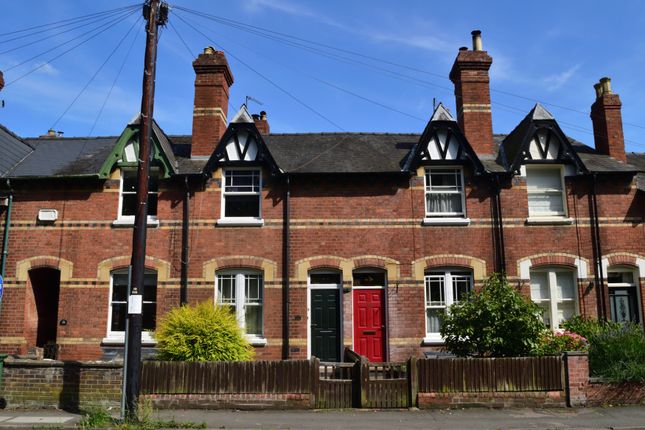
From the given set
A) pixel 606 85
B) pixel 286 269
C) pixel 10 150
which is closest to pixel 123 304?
pixel 286 269

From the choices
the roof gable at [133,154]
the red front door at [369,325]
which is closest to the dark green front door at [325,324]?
the red front door at [369,325]

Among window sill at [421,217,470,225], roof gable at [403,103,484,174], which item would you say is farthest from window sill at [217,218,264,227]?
window sill at [421,217,470,225]

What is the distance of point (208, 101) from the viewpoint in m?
17.2

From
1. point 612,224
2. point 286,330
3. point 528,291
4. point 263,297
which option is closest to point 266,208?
point 263,297

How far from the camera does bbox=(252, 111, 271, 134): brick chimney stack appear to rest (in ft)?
69.9

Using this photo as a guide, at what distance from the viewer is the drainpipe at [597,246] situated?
15.5 meters

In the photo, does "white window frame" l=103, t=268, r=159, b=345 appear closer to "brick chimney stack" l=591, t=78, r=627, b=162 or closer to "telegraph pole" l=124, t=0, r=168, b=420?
"telegraph pole" l=124, t=0, r=168, b=420

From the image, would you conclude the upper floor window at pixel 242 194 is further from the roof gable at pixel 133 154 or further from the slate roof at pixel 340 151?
the roof gable at pixel 133 154

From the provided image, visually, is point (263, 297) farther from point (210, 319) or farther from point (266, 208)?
point (210, 319)

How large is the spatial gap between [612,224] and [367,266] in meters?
7.24

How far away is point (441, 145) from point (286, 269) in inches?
229

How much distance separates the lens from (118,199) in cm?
1622

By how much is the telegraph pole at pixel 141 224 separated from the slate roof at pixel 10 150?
8024 mm

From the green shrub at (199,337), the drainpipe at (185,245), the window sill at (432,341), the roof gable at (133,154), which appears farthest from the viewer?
the roof gable at (133,154)
